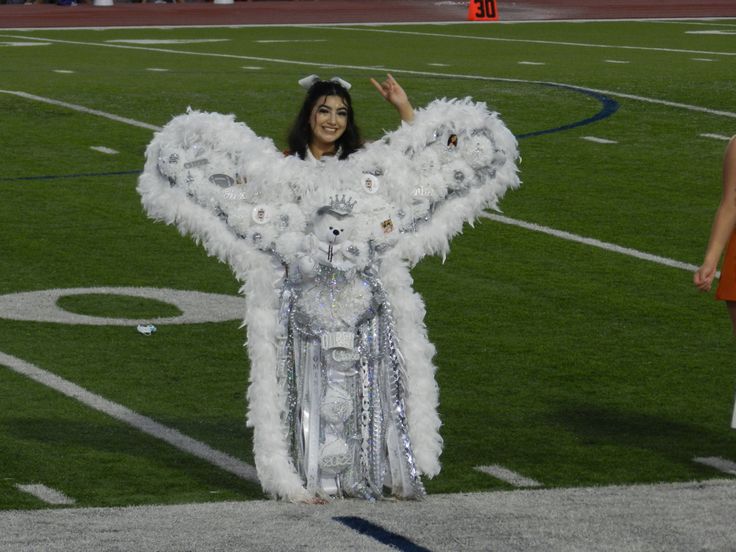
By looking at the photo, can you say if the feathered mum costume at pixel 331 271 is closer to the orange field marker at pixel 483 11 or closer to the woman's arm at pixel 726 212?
the woman's arm at pixel 726 212

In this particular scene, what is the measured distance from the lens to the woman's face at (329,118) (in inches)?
273

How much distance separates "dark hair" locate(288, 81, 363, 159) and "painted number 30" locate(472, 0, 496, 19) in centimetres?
3070

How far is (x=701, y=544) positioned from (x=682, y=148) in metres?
11.5

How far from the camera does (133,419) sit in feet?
27.3

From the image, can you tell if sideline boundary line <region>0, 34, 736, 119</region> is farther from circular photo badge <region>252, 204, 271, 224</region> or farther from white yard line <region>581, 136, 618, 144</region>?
circular photo badge <region>252, 204, 271, 224</region>

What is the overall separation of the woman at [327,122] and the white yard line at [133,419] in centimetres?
131

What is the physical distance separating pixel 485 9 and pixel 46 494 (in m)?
31.1

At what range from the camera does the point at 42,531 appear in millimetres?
6141

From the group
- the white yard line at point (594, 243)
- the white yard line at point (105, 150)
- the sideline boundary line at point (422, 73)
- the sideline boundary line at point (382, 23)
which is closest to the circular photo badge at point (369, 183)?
the white yard line at point (594, 243)

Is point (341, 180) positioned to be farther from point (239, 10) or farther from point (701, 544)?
point (239, 10)

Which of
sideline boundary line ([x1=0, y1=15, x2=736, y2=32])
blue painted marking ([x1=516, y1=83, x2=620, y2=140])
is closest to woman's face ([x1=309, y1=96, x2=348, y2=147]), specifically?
blue painted marking ([x1=516, y1=83, x2=620, y2=140])

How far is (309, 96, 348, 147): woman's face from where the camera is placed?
6.94 meters

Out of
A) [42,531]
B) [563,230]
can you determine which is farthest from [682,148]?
[42,531]

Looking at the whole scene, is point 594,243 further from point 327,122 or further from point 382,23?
point 382,23
